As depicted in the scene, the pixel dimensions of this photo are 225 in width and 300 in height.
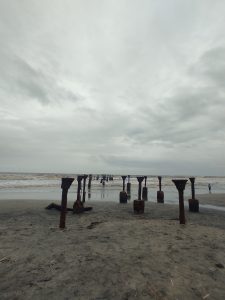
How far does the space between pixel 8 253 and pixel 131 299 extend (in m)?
3.60

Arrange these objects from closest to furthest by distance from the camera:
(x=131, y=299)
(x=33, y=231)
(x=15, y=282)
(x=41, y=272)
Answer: (x=131, y=299) < (x=15, y=282) < (x=41, y=272) < (x=33, y=231)

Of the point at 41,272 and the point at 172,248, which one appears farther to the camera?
the point at 172,248

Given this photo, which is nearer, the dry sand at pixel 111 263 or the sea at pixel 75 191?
the dry sand at pixel 111 263

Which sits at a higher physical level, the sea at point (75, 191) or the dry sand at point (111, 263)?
the sea at point (75, 191)

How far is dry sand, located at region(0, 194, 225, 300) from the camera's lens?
4277 mm

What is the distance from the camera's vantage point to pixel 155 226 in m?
9.66

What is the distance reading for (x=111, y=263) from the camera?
552 cm

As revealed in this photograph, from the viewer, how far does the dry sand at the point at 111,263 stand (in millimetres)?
4277

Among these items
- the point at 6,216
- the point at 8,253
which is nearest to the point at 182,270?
the point at 8,253

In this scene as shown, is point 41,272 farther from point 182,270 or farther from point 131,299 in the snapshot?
point 182,270

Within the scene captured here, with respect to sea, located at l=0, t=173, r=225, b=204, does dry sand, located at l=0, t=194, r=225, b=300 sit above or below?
below

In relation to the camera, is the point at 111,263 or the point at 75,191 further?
the point at 75,191

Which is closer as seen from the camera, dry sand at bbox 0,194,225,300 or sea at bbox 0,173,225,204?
dry sand at bbox 0,194,225,300

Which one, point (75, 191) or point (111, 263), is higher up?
point (75, 191)
